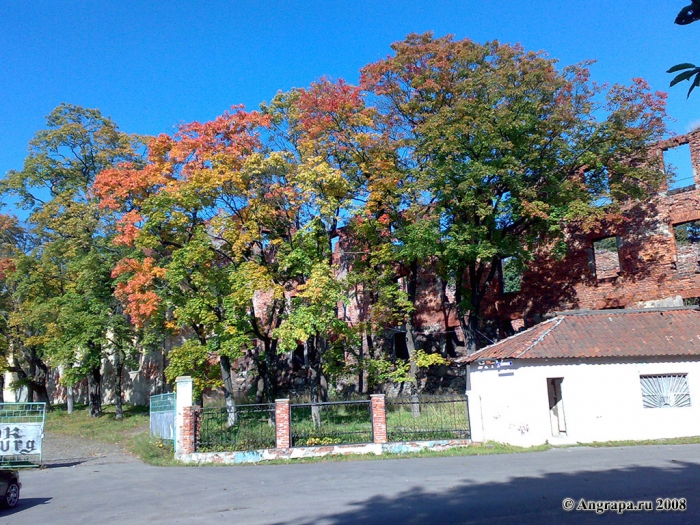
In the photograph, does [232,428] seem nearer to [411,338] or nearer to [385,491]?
[385,491]

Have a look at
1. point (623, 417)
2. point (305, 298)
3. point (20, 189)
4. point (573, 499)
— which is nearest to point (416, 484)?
point (573, 499)

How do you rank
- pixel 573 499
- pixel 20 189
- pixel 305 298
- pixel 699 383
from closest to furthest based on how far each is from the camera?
pixel 573 499 → pixel 699 383 → pixel 305 298 → pixel 20 189

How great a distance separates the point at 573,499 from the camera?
8.93 m

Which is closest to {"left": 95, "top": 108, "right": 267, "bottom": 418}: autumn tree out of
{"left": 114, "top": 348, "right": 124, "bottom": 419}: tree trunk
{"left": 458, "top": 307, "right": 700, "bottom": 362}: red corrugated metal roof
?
{"left": 114, "top": 348, "right": 124, "bottom": 419}: tree trunk

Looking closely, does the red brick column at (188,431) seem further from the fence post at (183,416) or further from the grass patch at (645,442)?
the grass patch at (645,442)

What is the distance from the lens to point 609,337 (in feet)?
61.5

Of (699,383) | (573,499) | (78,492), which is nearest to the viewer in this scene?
(573,499)

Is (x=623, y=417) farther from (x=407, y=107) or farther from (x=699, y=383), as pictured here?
(x=407, y=107)

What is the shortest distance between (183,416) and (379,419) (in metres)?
5.69

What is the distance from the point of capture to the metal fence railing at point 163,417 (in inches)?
757

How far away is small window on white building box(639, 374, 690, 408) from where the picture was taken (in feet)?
59.0

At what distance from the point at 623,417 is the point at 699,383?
2588 mm

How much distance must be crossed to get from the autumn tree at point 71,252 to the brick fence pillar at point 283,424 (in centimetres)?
1422

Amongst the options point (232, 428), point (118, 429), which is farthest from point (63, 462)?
point (118, 429)
